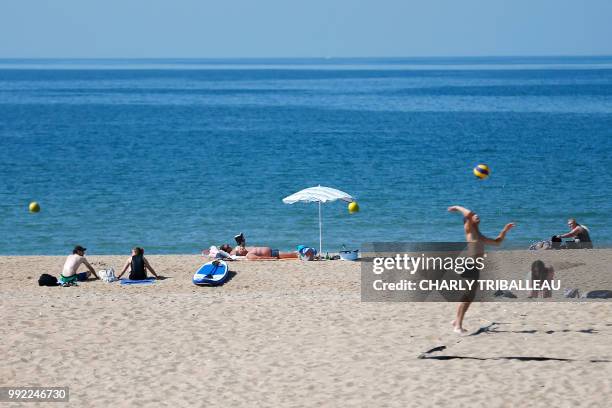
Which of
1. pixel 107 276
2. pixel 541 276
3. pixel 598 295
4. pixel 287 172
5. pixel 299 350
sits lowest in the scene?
pixel 299 350

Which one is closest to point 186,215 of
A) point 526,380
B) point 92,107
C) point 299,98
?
point 526,380

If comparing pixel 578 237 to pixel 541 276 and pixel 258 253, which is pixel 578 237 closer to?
pixel 541 276

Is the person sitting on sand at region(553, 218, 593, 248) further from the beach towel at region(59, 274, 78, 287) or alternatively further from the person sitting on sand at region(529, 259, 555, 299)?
the beach towel at region(59, 274, 78, 287)

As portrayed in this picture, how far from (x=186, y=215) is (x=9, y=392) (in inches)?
906

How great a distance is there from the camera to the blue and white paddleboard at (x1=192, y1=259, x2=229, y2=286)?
19.0 metres

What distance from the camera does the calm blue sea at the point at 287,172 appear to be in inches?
1229

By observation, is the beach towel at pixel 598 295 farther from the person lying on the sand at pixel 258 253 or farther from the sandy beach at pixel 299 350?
the person lying on the sand at pixel 258 253

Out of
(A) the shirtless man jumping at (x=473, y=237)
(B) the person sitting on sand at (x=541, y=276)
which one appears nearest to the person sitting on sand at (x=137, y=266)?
(B) the person sitting on sand at (x=541, y=276)

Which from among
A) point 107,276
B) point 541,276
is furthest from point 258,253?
point 541,276

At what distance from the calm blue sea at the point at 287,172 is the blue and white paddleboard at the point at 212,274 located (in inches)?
312

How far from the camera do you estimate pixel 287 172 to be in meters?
49.1

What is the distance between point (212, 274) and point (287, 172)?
98.1ft

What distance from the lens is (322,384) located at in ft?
37.9

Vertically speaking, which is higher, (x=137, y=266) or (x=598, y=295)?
(x=137, y=266)
